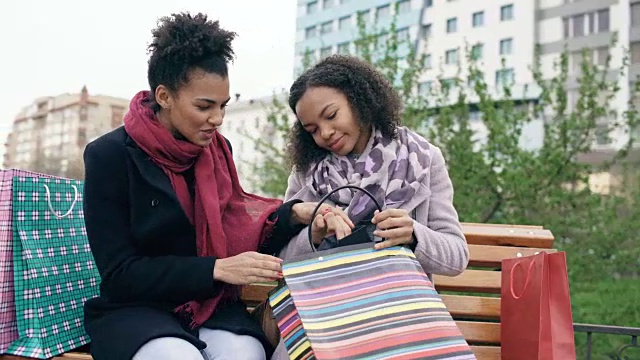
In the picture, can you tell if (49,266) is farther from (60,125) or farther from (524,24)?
(524,24)

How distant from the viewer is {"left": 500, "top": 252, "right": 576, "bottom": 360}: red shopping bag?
2.23m

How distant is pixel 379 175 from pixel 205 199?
61 centimetres

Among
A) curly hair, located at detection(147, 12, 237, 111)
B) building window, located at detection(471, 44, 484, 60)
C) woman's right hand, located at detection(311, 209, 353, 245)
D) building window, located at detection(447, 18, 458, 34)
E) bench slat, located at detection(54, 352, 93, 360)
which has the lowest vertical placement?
bench slat, located at detection(54, 352, 93, 360)

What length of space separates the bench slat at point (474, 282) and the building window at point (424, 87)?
Result: 312 centimetres

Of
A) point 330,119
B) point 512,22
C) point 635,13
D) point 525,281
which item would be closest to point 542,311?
point 525,281

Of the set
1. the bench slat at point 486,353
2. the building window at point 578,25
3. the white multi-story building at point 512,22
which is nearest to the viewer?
the bench slat at point 486,353

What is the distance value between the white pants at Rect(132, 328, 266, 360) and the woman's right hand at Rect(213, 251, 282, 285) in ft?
0.73

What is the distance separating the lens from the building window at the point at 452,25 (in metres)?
43.2

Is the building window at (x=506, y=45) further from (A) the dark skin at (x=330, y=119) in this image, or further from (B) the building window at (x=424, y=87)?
(A) the dark skin at (x=330, y=119)

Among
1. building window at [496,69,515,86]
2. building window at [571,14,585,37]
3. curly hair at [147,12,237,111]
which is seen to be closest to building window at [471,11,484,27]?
building window at [571,14,585,37]

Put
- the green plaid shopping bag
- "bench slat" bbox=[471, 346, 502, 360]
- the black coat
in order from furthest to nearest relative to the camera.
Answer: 1. "bench slat" bbox=[471, 346, 502, 360]
2. the green plaid shopping bag
3. the black coat

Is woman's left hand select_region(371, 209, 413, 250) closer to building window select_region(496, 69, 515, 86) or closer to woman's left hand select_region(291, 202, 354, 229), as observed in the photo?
woman's left hand select_region(291, 202, 354, 229)

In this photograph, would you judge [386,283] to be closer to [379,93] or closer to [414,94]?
[379,93]

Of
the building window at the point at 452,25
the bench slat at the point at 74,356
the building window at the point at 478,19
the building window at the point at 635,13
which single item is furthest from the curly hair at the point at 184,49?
the building window at the point at 478,19
